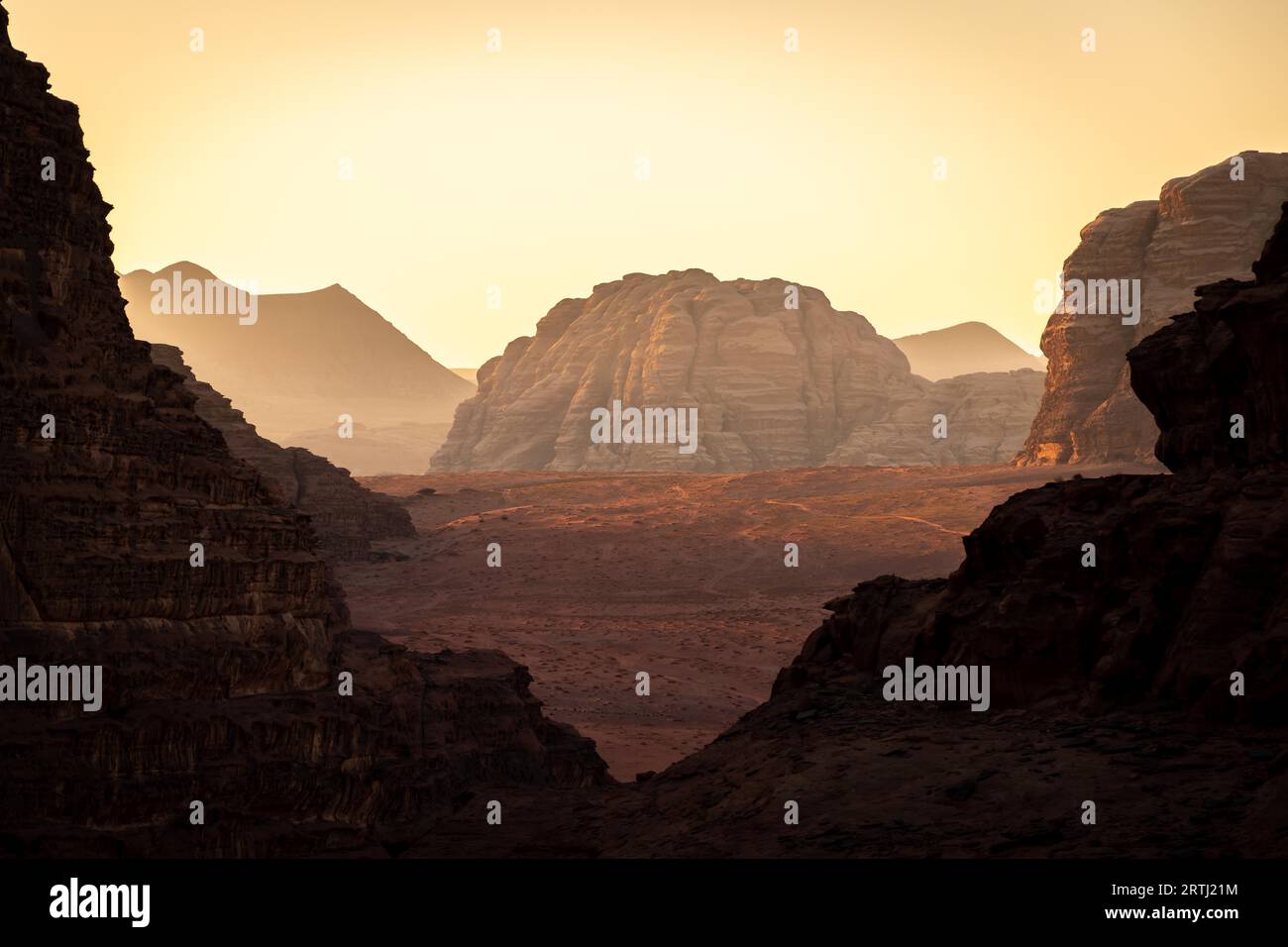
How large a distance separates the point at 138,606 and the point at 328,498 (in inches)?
1754

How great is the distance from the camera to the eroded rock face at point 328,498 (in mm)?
53188

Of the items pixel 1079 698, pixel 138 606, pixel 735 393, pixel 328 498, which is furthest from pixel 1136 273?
pixel 138 606

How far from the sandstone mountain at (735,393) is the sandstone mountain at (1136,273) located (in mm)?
28511

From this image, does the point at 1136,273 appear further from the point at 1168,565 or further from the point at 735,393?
the point at 1168,565

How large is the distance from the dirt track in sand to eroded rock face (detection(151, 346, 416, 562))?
123 cm

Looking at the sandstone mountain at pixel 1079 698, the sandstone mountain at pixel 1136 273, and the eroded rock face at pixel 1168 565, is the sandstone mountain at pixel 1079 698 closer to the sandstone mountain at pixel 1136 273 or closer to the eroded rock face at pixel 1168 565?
the eroded rock face at pixel 1168 565

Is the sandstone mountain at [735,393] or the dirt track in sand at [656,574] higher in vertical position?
the sandstone mountain at [735,393]

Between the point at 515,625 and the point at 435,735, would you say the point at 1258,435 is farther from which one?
the point at 515,625

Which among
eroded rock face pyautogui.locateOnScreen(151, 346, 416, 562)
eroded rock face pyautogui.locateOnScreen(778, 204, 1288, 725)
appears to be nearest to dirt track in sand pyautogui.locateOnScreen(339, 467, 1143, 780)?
eroded rock face pyautogui.locateOnScreen(151, 346, 416, 562)

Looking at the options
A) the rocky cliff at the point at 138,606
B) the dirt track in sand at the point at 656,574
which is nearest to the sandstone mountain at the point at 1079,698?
the rocky cliff at the point at 138,606

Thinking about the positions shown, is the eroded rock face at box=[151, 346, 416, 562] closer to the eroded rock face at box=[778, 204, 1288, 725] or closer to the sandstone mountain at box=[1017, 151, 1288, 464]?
the eroded rock face at box=[778, 204, 1288, 725]
